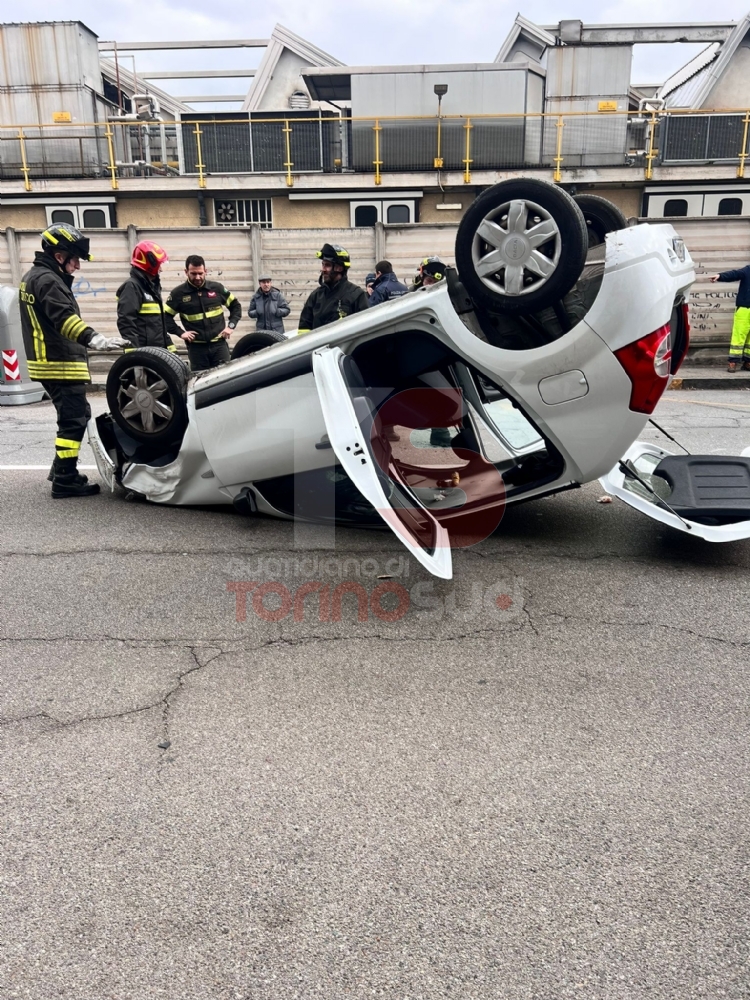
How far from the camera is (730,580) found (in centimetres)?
385


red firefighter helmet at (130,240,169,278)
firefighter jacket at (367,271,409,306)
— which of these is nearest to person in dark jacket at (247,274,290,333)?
firefighter jacket at (367,271,409,306)

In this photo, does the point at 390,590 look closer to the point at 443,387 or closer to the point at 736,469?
the point at 443,387

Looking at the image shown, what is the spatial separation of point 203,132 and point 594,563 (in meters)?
18.8

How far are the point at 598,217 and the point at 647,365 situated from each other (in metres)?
1.12

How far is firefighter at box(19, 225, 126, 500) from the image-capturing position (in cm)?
536

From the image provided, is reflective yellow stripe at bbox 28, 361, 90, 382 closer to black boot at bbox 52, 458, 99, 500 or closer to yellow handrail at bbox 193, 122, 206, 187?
black boot at bbox 52, 458, 99, 500

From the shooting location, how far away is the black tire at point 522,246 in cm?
353

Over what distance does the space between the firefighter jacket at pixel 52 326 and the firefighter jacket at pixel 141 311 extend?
1.03 metres

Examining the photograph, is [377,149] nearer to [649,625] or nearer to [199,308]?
[199,308]

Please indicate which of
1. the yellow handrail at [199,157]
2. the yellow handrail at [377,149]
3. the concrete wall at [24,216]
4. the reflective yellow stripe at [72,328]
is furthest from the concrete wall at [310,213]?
the reflective yellow stripe at [72,328]

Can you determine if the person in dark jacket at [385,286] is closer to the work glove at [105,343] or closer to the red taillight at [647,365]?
the work glove at [105,343]

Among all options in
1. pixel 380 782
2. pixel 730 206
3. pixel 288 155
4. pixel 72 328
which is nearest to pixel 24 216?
pixel 288 155

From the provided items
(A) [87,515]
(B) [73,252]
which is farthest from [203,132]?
(A) [87,515]

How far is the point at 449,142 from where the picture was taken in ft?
61.9
